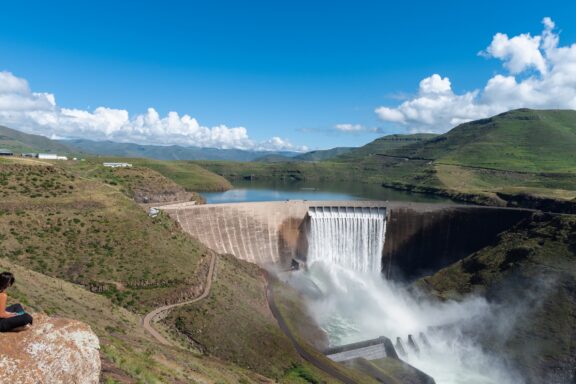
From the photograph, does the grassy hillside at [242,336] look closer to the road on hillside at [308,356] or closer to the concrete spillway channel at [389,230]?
the road on hillside at [308,356]

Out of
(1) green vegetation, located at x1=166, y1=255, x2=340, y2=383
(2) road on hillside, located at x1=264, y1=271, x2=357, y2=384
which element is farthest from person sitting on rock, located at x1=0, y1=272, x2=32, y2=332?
(2) road on hillside, located at x1=264, y1=271, x2=357, y2=384

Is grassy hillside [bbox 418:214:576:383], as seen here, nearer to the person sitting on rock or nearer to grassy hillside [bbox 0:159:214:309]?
grassy hillside [bbox 0:159:214:309]

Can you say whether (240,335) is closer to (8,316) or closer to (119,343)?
(119,343)

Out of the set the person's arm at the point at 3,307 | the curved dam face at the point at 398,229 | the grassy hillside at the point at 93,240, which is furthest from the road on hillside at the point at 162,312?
the person's arm at the point at 3,307

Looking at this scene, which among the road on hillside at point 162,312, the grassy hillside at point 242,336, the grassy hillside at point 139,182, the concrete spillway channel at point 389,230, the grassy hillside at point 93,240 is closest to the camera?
the road on hillside at point 162,312

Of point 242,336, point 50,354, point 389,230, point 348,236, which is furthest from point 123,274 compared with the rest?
point 389,230

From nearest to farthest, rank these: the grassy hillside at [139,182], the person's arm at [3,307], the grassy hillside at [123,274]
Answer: the person's arm at [3,307]
the grassy hillside at [123,274]
the grassy hillside at [139,182]
